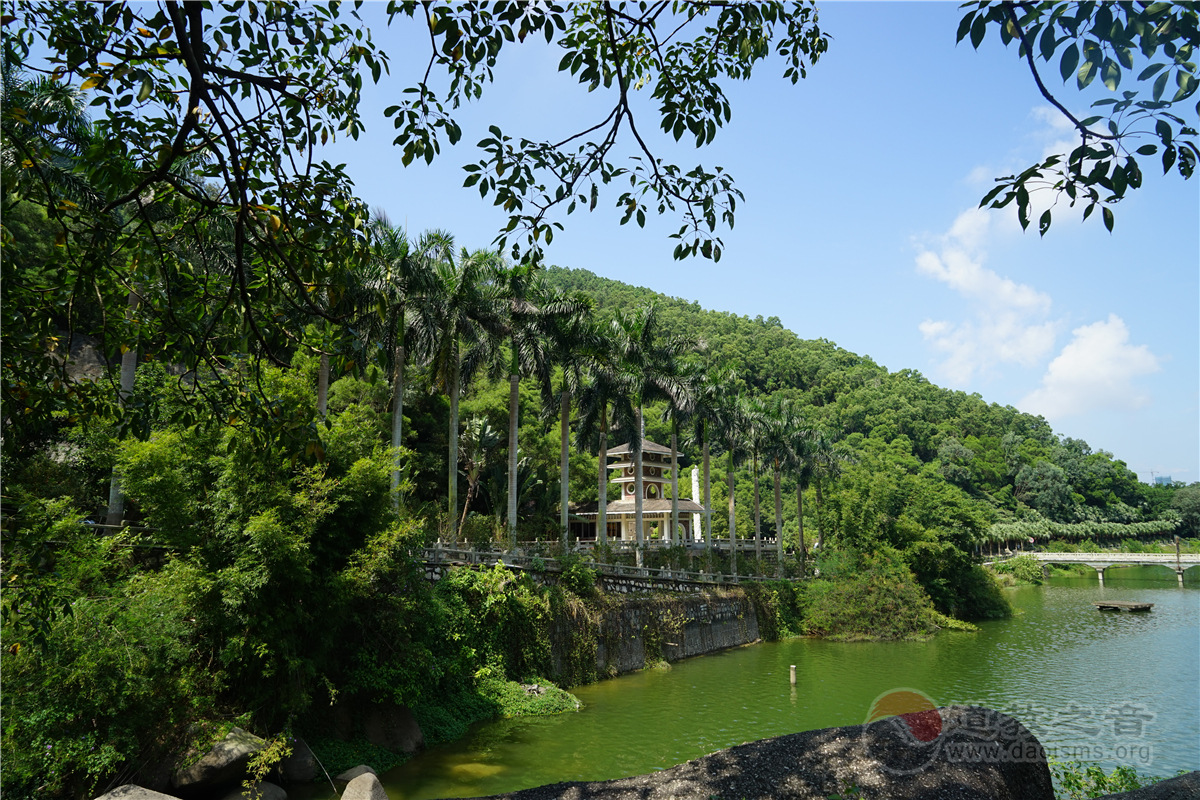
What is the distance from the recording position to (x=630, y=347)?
2786cm

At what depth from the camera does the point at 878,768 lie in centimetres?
715

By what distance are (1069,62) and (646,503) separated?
125ft

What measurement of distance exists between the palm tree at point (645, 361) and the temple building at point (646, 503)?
11.2m

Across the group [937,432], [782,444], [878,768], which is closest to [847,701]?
[878,768]

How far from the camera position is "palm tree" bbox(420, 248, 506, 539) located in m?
20.6

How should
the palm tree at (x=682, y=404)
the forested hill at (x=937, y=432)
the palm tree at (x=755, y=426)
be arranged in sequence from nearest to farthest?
the palm tree at (x=682, y=404)
the palm tree at (x=755, y=426)
the forested hill at (x=937, y=432)

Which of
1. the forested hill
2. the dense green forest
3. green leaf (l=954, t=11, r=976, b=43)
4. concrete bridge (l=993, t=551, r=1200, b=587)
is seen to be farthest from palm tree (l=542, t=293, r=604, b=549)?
concrete bridge (l=993, t=551, r=1200, b=587)

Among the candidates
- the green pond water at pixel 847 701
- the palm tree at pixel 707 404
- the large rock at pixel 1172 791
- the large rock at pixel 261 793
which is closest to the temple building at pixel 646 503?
the palm tree at pixel 707 404

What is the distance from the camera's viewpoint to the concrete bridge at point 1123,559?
54.5 metres

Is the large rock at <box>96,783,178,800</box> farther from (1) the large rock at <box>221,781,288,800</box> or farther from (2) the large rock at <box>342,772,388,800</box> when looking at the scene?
(2) the large rock at <box>342,772,388,800</box>

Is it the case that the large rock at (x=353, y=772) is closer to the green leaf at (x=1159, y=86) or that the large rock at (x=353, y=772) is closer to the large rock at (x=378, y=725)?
the large rock at (x=378, y=725)

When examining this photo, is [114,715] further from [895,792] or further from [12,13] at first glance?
[895,792]

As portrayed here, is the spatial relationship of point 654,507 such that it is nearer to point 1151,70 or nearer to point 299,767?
point 299,767

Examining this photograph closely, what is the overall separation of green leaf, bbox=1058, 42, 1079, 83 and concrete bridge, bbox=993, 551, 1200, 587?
67817 mm
